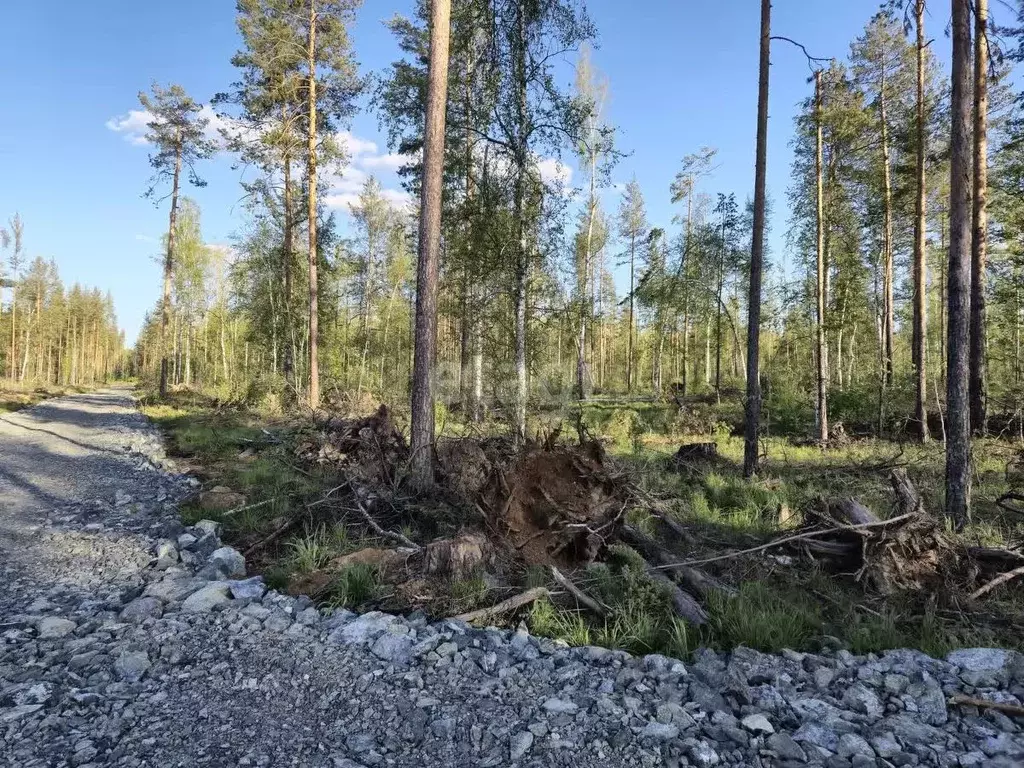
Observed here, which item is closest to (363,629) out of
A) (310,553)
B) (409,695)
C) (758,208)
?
(409,695)

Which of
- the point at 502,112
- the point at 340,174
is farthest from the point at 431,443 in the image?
the point at 340,174

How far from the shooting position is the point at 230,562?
5.10 metres

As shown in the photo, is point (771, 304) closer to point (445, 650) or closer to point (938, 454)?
point (938, 454)

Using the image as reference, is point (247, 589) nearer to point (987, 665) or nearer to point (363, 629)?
point (363, 629)

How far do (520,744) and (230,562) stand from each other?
3.61 meters

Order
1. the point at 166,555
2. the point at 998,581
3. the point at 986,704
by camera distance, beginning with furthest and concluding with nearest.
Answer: the point at 166,555 < the point at 998,581 < the point at 986,704

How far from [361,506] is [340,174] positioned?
573 inches

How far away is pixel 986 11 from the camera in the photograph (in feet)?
38.4

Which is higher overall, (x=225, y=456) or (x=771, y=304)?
(x=771, y=304)

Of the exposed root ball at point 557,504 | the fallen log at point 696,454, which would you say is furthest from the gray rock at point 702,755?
the fallen log at point 696,454

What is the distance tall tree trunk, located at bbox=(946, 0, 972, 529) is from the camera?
274 inches

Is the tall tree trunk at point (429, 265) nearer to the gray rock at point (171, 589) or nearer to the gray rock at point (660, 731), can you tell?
the gray rock at point (171, 589)

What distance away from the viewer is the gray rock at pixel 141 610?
3947 mm

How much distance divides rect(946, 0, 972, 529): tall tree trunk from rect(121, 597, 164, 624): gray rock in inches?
339
